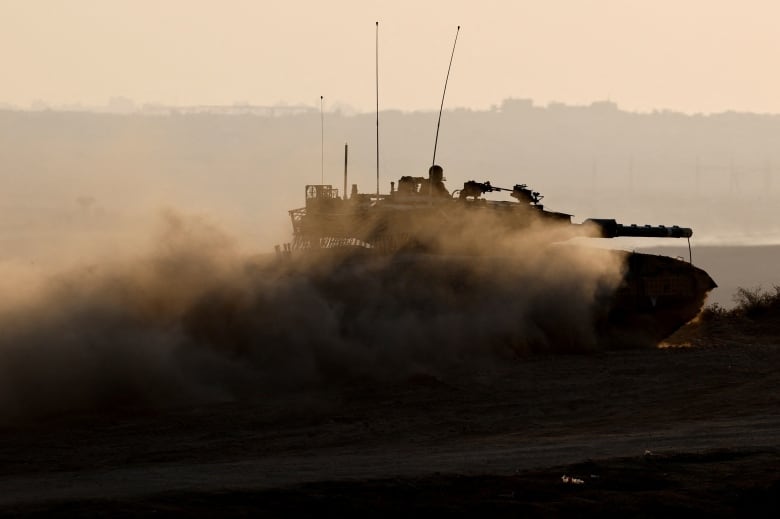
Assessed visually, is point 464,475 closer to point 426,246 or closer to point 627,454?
point 627,454

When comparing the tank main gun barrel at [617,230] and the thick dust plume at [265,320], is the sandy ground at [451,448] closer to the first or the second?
the thick dust plume at [265,320]

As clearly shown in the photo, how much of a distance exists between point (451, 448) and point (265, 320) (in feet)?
26.3

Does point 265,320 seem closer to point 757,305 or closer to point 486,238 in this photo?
point 486,238

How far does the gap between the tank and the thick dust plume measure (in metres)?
0.20

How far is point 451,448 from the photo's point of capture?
22.0 metres

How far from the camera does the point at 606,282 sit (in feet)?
114

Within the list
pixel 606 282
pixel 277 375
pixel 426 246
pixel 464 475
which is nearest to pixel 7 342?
pixel 277 375

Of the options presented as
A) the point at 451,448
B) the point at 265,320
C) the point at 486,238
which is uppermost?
the point at 486,238


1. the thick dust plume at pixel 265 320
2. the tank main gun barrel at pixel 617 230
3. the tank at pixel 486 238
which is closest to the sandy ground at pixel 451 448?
the thick dust plume at pixel 265 320

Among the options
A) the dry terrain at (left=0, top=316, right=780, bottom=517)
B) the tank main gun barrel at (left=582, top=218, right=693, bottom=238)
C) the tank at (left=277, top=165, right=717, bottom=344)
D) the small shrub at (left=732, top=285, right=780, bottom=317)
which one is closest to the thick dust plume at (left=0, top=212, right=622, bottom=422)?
the tank at (left=277, top=165, right=717, bottom=344)

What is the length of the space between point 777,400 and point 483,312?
7.89 m

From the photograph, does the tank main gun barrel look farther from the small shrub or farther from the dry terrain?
the small shrub

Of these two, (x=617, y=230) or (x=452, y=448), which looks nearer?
(x=452, y=448)

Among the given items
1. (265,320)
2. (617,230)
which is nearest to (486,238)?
(617,230)
